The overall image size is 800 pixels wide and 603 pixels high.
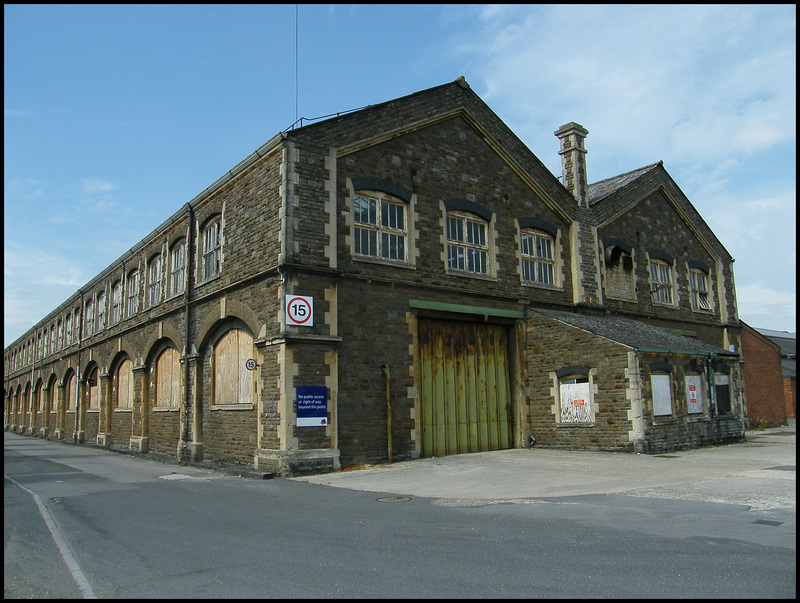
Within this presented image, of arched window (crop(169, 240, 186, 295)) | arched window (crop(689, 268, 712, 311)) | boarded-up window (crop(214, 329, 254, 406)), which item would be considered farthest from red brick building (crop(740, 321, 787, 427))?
arched window (crop(169, 240, 186, 295))

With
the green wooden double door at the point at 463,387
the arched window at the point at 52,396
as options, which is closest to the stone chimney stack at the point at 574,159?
the green wooden double door at the point at 463,387

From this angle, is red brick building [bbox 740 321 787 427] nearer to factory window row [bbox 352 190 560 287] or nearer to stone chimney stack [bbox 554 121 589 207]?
stone chimney stack [bbox 554 121 589 207]

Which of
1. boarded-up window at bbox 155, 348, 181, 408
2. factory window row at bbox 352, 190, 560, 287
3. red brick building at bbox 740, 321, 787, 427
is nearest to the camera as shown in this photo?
factory window row at bbox 352, 190, 560, 287

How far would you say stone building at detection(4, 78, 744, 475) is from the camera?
15102mm

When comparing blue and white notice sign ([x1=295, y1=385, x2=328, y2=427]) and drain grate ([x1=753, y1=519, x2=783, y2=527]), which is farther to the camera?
blue and white notice sign ([x1=295, y1=385, x2=328, y2=427])

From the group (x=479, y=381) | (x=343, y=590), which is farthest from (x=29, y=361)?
(x=343, y=590)

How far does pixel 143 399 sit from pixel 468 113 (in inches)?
604

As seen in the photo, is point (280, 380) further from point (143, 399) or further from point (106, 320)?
point (106, 320)

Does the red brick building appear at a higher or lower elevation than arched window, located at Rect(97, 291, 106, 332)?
lower

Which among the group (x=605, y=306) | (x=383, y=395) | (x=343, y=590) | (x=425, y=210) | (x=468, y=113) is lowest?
(x=343, y=590)

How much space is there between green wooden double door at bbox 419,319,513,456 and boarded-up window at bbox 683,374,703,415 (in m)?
4.98

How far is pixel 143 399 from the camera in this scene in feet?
76.9

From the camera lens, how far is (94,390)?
3153 cm

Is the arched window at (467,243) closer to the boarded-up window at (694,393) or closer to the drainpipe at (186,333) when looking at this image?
the boarded-up window at (694,393)
